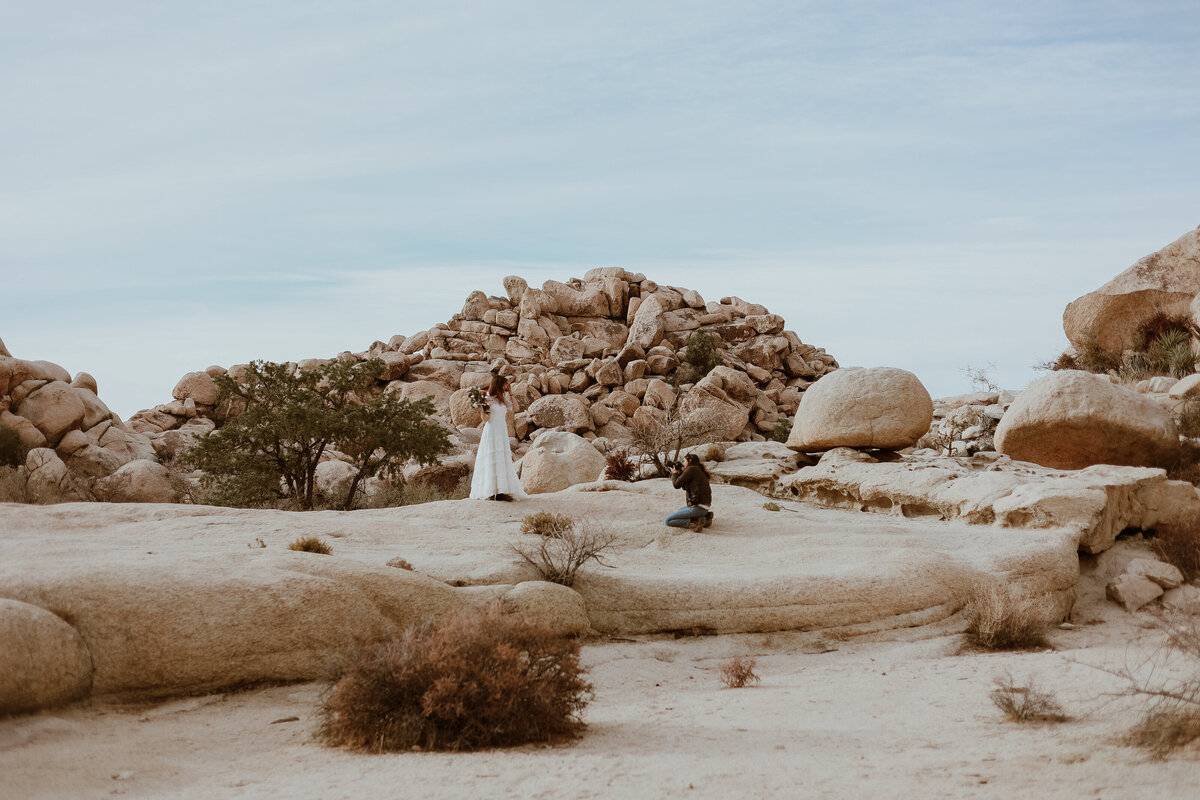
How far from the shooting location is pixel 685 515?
56.6 ft

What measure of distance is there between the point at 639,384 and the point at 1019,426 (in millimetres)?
29446

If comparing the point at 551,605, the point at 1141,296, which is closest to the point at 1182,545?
the point at 551,605

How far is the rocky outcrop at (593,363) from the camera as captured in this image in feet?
152

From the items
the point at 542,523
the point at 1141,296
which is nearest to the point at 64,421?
the point at 542,523

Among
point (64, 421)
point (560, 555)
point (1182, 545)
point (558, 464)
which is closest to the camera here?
point (560, 555)

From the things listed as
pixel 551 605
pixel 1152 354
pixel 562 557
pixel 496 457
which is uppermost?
pixel 1152 354

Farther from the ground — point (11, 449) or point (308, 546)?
point (11, 449)

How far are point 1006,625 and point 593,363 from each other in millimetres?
39137

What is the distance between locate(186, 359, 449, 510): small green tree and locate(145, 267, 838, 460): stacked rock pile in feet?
53.5

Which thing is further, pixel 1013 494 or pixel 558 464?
pixel 558 464

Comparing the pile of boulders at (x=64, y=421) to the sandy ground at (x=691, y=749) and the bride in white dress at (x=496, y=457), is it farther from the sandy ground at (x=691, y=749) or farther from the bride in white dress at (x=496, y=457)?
the sandy ground at (x=691, y=749)

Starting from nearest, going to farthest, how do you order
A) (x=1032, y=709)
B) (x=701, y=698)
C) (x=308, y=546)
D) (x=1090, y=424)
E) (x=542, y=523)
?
1. (x=1032, y=709)
2. (x=701, y=698)
3. (x=308, y=546)
4. (x=542, y=523)
5. (x=1090, y=424)

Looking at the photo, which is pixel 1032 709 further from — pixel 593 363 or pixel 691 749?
pixel 593 363

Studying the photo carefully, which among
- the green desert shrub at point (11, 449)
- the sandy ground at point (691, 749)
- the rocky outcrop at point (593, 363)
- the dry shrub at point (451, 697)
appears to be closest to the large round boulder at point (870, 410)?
the sandy ground at point (691, 749)
